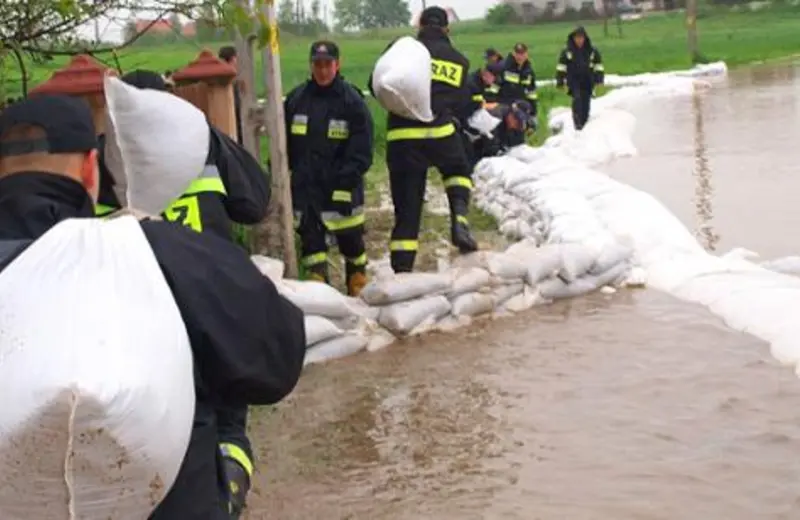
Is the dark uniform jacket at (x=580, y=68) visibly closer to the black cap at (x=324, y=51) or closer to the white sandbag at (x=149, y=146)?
the black cap at (x=324, y=51)

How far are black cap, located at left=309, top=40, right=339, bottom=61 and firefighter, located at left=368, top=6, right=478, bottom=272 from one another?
743mm

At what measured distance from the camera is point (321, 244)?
7.39 m

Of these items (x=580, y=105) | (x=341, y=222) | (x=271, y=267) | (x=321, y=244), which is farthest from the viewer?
(x=580, y=105)

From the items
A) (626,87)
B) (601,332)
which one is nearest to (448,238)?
(601,332)

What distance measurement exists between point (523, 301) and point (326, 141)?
1.33 metres

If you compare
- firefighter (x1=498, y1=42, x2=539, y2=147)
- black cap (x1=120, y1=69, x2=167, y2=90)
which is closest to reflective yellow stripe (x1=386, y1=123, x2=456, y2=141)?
black cap (x1=120, y1=69, x2=167, y2=90)

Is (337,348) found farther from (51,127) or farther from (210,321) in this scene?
(210,321)

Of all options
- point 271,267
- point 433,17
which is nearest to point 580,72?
point 433,17

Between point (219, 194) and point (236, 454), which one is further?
point (219, 194)

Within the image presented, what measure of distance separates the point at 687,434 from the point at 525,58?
10.8 metres

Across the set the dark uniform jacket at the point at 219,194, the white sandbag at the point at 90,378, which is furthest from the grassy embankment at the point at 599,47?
the white sandbag at the point at 90,378

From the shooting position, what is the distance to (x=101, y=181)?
295cm

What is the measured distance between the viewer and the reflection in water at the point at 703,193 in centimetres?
907

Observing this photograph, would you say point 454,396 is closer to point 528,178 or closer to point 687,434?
point 687,434
